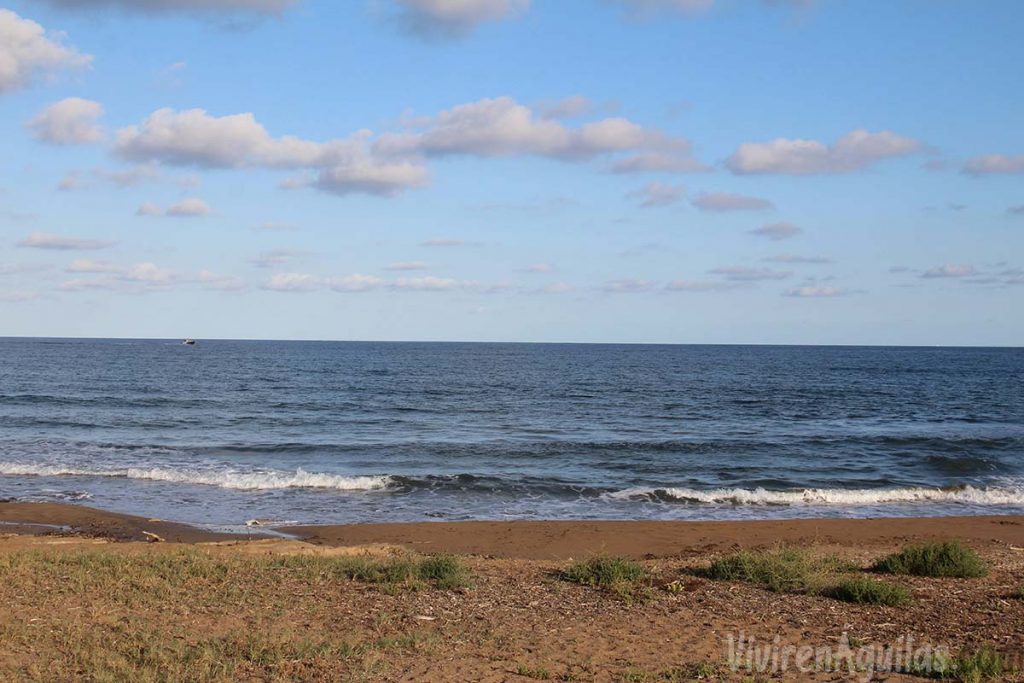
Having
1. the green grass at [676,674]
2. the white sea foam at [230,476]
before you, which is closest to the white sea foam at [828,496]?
the white sea foam at [230,476]

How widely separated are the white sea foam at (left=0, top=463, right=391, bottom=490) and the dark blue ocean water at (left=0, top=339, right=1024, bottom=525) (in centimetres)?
11

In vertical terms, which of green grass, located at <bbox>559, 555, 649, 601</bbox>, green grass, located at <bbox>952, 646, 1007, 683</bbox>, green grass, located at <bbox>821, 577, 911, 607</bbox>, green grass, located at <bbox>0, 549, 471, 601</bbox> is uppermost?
green grass, located at <bbox>952, 646, 1007, 683</bbox>

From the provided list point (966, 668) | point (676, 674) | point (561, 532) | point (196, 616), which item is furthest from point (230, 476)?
point (966, 668)

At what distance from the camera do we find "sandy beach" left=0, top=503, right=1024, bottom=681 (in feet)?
26.1

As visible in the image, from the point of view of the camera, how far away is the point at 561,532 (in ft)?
58.9

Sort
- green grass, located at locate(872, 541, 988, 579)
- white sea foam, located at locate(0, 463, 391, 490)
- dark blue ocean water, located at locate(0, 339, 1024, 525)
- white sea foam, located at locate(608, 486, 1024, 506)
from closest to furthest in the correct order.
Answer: green grass, located at locate(872, 541, 988, 579) < dark blue ocean water, located at locate(0, 339, 1024, 525) < white sea foam, located at locate(608, 486, 1024, 506) < white sea foam, located at locate(0, 463, 391, 490)

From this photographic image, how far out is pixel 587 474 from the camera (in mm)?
26562

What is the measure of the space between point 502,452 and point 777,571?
1998 centimetres

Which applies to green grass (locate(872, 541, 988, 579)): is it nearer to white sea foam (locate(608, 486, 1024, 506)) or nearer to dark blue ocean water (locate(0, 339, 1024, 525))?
dark blue ocean water (locate(0, 339, 1024, 525))

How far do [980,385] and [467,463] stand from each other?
5840 cm

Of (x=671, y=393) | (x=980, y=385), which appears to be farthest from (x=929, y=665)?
(x=980, y=385)

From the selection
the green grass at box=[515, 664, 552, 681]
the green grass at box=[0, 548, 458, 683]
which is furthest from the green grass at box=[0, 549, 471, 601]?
the green grass at box=[515, 664, 552, 681]

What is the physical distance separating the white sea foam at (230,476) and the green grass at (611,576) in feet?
44.2

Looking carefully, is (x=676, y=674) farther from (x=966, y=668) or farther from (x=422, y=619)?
(x=422, y=619)
